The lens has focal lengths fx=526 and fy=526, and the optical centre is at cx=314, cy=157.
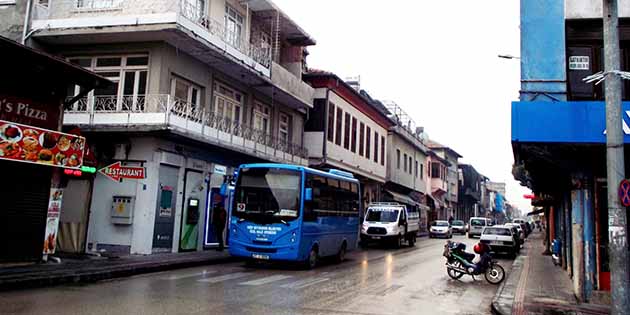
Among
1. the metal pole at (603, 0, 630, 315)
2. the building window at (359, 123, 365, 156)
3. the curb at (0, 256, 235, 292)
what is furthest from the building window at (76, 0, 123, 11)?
the building window at (359, 123, 365, 156)

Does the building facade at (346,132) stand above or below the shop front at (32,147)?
above

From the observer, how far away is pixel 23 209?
583 inches

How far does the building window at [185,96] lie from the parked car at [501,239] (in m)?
16.2

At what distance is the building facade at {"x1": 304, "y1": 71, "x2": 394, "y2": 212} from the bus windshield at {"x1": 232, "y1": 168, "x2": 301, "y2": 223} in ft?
47.3

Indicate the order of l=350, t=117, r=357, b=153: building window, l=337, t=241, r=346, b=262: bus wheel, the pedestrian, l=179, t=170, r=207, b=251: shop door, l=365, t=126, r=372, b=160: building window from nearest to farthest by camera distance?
l=337, t=241, r=346, b=262: bus wheel, l=179, t=170, r=207, b=251: shop door, the pedestrian, l=350, t=117, r=357, b=153: building window, l=365, t=126, r=372, b=160: building window

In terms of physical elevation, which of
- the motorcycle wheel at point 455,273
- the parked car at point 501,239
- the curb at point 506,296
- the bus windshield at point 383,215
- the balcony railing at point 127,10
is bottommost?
the curb at point 506,296

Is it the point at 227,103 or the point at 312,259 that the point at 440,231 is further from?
the point at 312,259

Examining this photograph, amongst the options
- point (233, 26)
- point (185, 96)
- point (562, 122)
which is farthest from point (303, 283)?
point (233, 26)

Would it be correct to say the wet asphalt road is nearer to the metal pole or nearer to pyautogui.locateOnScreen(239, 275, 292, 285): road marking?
pyautogui.locateOnScreen(239, 275, 292, 285): road marking

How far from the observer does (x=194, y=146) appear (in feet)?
71.1

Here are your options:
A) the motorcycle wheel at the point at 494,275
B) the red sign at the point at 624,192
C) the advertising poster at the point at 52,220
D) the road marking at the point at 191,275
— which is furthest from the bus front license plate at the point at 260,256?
the red sign at the point at 624,192

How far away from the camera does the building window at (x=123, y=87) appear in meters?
19.7

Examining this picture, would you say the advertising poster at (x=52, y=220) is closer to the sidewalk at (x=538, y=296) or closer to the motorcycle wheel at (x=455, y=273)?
the motorcycle wheel at (x=455, y=273)

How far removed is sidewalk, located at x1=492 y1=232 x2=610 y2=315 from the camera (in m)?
11.0
